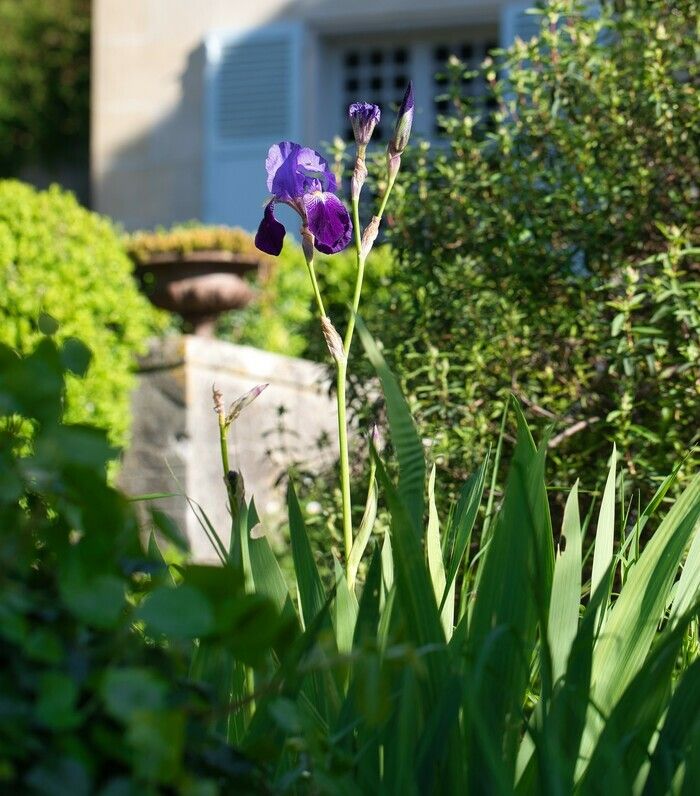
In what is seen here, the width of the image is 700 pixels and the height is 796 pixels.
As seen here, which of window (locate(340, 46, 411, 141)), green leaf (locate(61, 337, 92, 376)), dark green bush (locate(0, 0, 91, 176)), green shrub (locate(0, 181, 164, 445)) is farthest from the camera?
dark green bush (locate(0, 0, 91, 176))

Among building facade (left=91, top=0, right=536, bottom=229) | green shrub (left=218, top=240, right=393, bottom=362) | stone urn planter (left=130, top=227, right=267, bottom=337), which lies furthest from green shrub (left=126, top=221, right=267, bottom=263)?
building facade (left=91, top=0, right=536, bottom=229)

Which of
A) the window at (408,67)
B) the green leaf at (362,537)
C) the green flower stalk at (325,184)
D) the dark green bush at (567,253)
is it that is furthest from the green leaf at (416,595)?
the window at (408,67)

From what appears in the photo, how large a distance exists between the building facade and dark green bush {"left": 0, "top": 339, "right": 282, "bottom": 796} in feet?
24.9

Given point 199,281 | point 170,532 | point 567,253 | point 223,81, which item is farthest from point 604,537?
point 223,81

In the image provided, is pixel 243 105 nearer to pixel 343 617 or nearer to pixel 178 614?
pixel 343 617

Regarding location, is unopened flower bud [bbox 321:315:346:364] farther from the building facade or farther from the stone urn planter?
the building facade

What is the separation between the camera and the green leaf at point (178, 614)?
73cm

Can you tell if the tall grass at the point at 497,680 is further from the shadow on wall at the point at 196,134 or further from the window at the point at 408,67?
the window at the point at 408,67

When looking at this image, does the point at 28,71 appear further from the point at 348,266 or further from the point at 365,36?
the point at 348,266

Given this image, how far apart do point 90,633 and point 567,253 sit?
201 centimetres

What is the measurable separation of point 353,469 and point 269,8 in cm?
626

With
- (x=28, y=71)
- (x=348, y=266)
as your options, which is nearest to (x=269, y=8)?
(x=28, y=71)

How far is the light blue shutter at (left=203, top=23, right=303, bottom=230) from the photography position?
8391 mm

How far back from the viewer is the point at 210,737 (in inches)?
31.8
